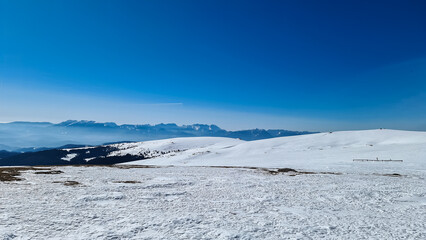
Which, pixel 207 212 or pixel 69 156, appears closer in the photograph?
pixel 207 212

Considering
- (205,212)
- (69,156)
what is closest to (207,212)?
(205,212)

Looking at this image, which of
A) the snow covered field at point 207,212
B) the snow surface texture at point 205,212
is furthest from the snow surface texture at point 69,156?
the snow surface texture at point 205,212

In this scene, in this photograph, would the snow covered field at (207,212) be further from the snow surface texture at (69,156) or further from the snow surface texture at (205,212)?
the snow surface texture at (69,156)

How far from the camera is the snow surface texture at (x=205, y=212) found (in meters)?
9.75

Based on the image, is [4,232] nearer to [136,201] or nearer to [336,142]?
[136,201]

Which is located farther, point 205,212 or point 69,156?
point 69,156

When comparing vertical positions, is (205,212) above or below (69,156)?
above

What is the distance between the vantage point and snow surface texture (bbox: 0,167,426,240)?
975 cm

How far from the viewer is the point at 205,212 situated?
1273 centimetres

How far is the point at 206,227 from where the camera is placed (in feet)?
34.4

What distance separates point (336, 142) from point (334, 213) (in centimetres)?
8402

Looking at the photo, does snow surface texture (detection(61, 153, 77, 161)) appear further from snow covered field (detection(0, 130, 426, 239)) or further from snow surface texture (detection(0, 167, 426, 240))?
snow surface texture (detection(0, 167, 426, 240))

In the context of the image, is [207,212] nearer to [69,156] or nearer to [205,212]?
[205,212]

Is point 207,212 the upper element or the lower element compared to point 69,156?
upper
